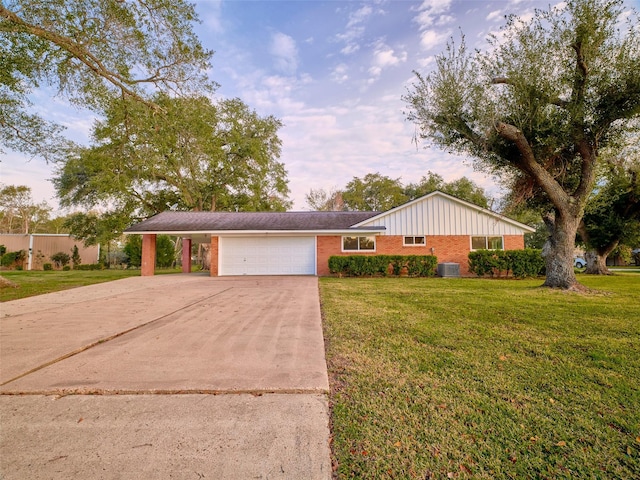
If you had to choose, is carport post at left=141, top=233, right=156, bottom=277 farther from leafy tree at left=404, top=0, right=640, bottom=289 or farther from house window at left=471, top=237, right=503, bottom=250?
house window at left=471, top=237, right=503, bottom=250

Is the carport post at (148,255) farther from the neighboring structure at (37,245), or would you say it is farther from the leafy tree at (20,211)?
the leafy tree at (20,211)

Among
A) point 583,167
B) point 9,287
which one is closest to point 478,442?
point 583,167

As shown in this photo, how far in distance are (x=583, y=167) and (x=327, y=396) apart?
38.1ft

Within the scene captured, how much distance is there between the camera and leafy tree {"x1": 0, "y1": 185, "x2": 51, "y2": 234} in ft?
123

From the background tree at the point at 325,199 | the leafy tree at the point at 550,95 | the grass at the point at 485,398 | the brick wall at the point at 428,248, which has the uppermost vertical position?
the background tree at the point at 325,199

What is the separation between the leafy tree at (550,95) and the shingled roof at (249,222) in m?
7.36

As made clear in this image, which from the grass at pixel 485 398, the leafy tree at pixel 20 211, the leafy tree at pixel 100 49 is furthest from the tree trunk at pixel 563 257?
the leafy tree at pixel 20 211

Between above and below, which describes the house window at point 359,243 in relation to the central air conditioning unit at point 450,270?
above

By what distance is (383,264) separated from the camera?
569 inches

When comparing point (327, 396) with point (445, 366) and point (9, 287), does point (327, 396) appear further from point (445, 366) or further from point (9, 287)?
point (9, 287)

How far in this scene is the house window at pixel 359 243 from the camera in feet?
53.5

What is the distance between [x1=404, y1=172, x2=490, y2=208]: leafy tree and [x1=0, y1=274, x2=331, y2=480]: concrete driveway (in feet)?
109

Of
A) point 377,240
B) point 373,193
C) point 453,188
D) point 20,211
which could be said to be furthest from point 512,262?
point 20,211

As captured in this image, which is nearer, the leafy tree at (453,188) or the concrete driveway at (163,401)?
the concrete driveway at (163,401)
